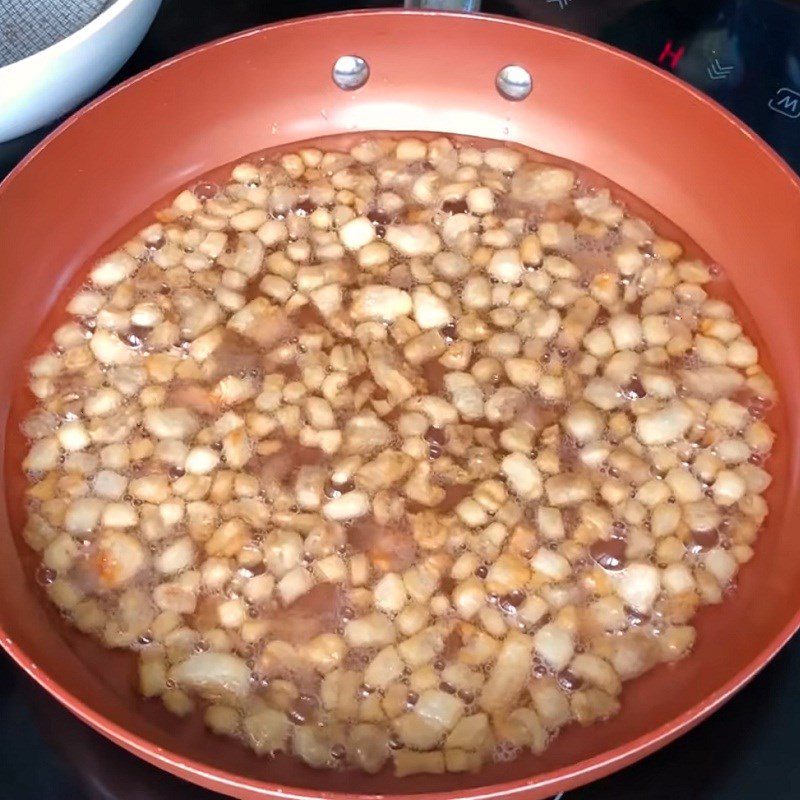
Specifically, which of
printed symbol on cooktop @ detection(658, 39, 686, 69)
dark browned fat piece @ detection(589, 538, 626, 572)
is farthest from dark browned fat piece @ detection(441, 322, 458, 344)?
printed symbol on cooktop @ detection(658, 39, 686, 69)

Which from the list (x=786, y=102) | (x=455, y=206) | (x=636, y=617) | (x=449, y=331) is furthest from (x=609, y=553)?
(x=786, y=102)

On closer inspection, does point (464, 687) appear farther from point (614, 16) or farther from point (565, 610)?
point (614, 16)

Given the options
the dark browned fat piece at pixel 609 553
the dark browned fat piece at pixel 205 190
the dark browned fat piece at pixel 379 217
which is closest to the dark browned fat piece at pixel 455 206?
the dark browned fat piece at pixel 379 217

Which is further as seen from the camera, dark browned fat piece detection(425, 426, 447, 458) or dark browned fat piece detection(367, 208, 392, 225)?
dark browned fat piece detection(367, 208, 392, 225)

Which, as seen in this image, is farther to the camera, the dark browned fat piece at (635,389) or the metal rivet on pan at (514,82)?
the metal rivet on pan at (514,82)

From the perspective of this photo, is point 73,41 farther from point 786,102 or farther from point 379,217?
point 786,102

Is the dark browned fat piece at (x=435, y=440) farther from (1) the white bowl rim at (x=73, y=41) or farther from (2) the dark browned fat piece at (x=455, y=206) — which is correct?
(1) the white bowl rim at (x=73, y=41)

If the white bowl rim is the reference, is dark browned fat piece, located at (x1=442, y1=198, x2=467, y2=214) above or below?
below

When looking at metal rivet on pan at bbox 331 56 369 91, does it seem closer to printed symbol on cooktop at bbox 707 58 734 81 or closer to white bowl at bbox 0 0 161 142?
white bowl at bbox 0 0 161 142
